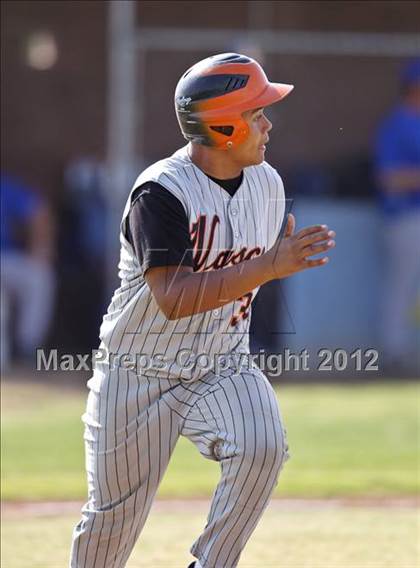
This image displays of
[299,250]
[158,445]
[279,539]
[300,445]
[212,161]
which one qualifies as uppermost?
[212,161]

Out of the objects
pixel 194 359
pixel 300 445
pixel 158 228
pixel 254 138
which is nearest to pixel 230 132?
pixel 254 138

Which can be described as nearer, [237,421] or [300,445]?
[237,421]

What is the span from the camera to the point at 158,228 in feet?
11.8

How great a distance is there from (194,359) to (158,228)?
0.46 m

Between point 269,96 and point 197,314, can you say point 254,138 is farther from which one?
point 197,314

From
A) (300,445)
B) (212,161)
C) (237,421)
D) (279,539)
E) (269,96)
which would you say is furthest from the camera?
(300,445)

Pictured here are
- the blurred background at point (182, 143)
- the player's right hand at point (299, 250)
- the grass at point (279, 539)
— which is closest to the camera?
the player's right hand at point (299, 250)

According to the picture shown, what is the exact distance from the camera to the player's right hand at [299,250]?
3410mm

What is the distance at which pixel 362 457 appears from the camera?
24.3 feet

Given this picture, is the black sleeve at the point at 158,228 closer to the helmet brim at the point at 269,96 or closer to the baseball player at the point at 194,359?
the baseball player at the point at 194,359

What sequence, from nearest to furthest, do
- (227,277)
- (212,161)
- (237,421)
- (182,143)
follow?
(227,277)
(237,421)
(212,161)
(182,143)

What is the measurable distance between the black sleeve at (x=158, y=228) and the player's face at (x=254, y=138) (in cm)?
29

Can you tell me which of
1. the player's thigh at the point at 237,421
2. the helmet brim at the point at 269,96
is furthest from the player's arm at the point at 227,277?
the helmet brim at the point at 269,96

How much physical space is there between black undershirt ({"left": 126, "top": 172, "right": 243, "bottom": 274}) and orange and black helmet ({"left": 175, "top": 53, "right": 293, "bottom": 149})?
248mm
